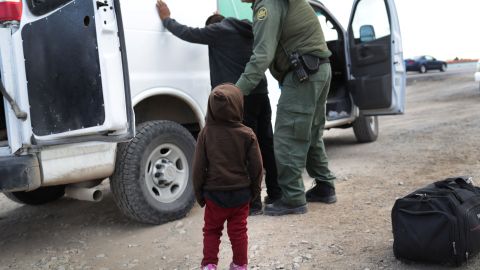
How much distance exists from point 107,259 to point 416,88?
62.2 feet

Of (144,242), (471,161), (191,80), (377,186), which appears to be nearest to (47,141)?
(144,242)

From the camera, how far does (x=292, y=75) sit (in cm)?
383

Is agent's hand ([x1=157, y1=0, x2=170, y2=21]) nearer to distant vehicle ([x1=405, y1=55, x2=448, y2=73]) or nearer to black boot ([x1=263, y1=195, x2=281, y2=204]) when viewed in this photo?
black boot ([x1=263, y1=195, x2=281, y2=204])

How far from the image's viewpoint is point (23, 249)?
12.8ft

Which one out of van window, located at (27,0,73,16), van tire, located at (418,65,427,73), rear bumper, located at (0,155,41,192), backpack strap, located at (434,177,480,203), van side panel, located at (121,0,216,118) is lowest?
van tire, located at (418,65,427,73)

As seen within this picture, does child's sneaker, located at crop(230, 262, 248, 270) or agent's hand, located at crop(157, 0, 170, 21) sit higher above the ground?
agent's hand, located at crop(157, 0, 170, 21)

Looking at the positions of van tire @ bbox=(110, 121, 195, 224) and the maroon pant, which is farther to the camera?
van tire @ bbox=(110, 121, 195, 224)

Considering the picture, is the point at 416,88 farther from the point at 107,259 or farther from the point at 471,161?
the point at 107,259

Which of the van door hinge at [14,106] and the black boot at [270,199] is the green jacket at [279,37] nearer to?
the black boot at [270,199]

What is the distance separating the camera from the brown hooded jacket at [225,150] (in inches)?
108

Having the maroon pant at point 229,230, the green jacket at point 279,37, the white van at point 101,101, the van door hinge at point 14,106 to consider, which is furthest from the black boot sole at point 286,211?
the van door hinge at point 14,106

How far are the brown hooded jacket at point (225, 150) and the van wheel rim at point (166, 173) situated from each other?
1.13 metres

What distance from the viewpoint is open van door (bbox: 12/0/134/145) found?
292 centimetres

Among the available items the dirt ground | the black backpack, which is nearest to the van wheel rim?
the dirt ground
